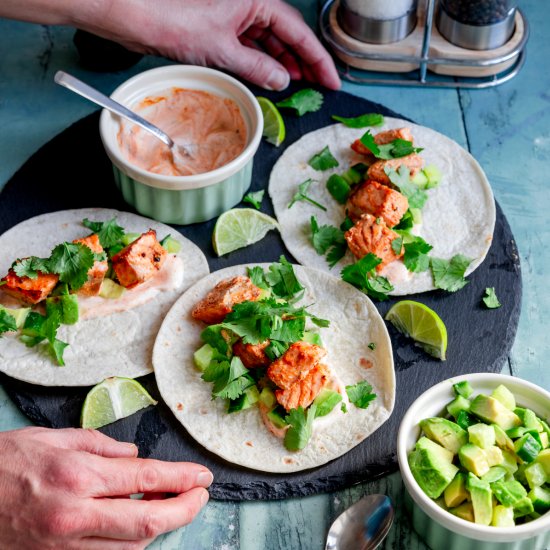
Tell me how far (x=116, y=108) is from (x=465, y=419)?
6.97 ft

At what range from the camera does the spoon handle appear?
13.5ft

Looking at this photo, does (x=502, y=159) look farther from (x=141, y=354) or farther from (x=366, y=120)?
(x=141, y=354)

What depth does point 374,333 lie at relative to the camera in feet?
12.8

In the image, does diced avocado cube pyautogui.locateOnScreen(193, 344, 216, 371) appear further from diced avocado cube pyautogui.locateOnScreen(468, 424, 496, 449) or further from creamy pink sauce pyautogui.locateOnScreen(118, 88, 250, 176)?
diced avocado cube pyautogui.locateOnScreen(468, 424, 496, 449)

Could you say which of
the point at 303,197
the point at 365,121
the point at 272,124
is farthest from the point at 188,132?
the point at 365,121

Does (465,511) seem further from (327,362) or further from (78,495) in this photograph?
(78,495)

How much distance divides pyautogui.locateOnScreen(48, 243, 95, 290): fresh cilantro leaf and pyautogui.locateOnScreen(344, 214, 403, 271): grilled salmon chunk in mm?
1157

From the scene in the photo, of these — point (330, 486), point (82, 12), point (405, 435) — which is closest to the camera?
point (405, 435)

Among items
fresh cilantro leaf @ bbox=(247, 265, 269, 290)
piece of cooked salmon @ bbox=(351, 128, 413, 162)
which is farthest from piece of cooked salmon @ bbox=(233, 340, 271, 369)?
piece of cooked salmon @ bbox=(351, 128, 413, 162)

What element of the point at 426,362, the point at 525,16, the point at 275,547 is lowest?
the point at 275,547

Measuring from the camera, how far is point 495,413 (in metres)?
3.27

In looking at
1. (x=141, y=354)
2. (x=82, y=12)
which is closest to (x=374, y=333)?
(x=141, y=354)

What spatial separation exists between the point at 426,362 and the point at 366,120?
143 centimetres

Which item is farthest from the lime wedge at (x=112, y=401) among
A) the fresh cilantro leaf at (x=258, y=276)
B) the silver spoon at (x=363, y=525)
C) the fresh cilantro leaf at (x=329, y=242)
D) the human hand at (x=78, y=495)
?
the fresh cilantro leaf at (x=329, y=242)
